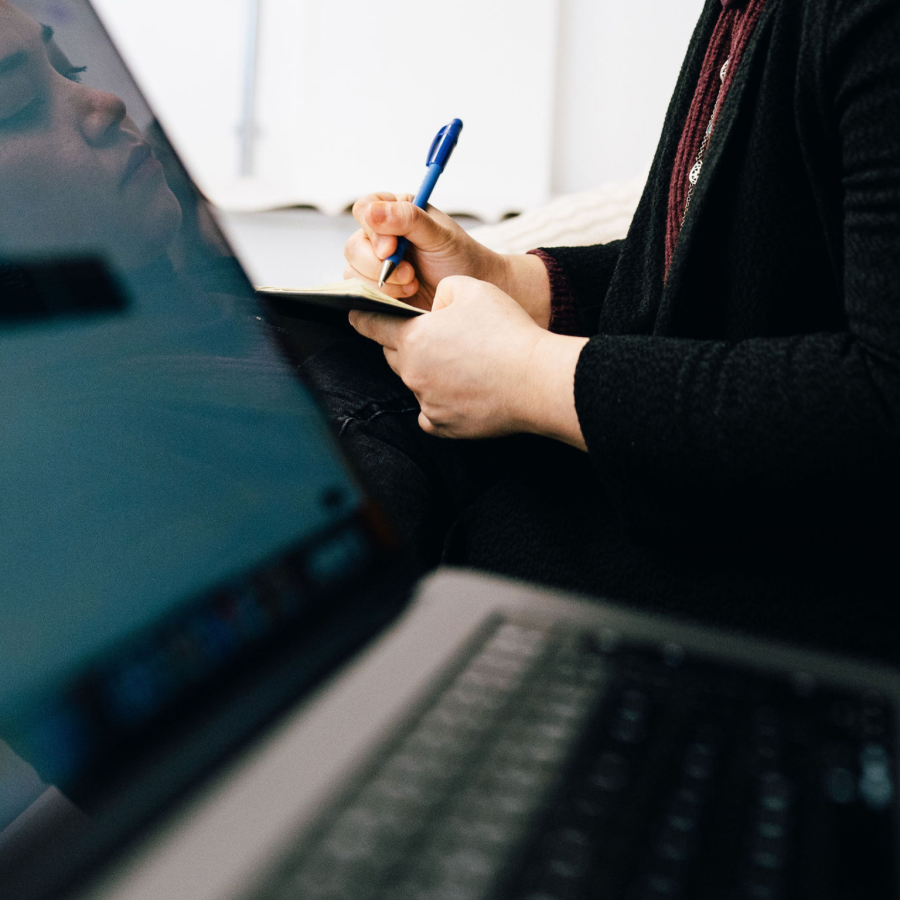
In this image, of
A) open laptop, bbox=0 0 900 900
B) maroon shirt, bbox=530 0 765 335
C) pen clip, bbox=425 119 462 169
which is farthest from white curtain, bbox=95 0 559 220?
open laptop, bbox=0 0 900 900

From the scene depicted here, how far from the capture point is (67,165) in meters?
0.31

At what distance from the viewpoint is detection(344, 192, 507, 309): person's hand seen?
57 centimetres

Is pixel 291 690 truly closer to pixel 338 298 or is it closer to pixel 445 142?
pixel 338 298

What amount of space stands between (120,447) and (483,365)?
21 centimetres

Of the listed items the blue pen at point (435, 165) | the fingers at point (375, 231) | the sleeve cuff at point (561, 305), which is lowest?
the sleeve cuff at point (561, 305)

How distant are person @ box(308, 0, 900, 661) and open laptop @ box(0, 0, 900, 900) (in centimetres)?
10

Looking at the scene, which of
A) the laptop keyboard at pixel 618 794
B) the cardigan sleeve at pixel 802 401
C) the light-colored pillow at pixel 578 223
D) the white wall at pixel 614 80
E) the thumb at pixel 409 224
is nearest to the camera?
the laptop keyboard at pixel 618 794

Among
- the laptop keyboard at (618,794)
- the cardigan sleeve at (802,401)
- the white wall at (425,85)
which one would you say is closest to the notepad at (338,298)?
the cardigan sleeve at (802,401)

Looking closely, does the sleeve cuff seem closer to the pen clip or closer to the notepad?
the pen clip

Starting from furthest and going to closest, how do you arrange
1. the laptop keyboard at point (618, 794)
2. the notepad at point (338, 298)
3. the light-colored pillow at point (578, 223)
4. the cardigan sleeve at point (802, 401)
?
the light-colored pillow at point (578, 223), the notepad at point (338, 298), the cardigan sleeve at point (802, 401), the laptop keyboard at point (618, 794)

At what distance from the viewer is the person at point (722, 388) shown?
0.29 meters

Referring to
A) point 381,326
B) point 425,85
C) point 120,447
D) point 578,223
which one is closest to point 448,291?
point 381,326

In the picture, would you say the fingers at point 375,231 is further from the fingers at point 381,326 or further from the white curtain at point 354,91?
the white curtain at point 354,91

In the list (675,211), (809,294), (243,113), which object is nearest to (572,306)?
(675,211)
